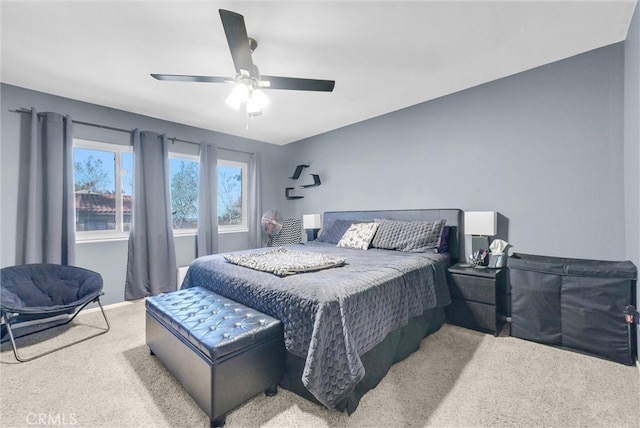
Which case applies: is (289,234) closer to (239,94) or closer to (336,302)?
(239,94)

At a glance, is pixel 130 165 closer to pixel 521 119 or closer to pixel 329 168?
pixel 329 168

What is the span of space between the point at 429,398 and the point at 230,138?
4331 mm

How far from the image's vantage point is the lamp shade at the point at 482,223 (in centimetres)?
261

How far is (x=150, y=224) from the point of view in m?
3.50

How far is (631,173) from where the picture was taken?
194cm

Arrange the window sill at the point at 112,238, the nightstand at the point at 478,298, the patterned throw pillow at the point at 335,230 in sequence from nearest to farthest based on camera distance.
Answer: the nightstand at the point at 478,298
the window sill at the point at 112,238
the patterned throw pillow at the point at 335,230

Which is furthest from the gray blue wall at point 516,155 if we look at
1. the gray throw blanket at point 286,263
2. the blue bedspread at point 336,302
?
the gray throw blanket at point 286,263

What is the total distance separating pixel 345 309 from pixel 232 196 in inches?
148

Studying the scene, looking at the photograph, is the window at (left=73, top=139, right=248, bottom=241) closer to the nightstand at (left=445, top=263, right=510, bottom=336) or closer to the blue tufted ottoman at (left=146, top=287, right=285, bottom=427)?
the blue tufted ottoman at (left=146, top=287, right=285, bottom=427)

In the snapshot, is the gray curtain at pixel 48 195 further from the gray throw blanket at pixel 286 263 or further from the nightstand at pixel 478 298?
the nightstand at pixel 478 298

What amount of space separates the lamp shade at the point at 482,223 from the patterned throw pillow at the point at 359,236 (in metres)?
1.01

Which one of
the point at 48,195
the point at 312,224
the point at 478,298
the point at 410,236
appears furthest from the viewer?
the point at 312,224

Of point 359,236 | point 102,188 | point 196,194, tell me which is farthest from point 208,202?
point 359,236

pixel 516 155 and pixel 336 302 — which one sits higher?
pixel 516 155
